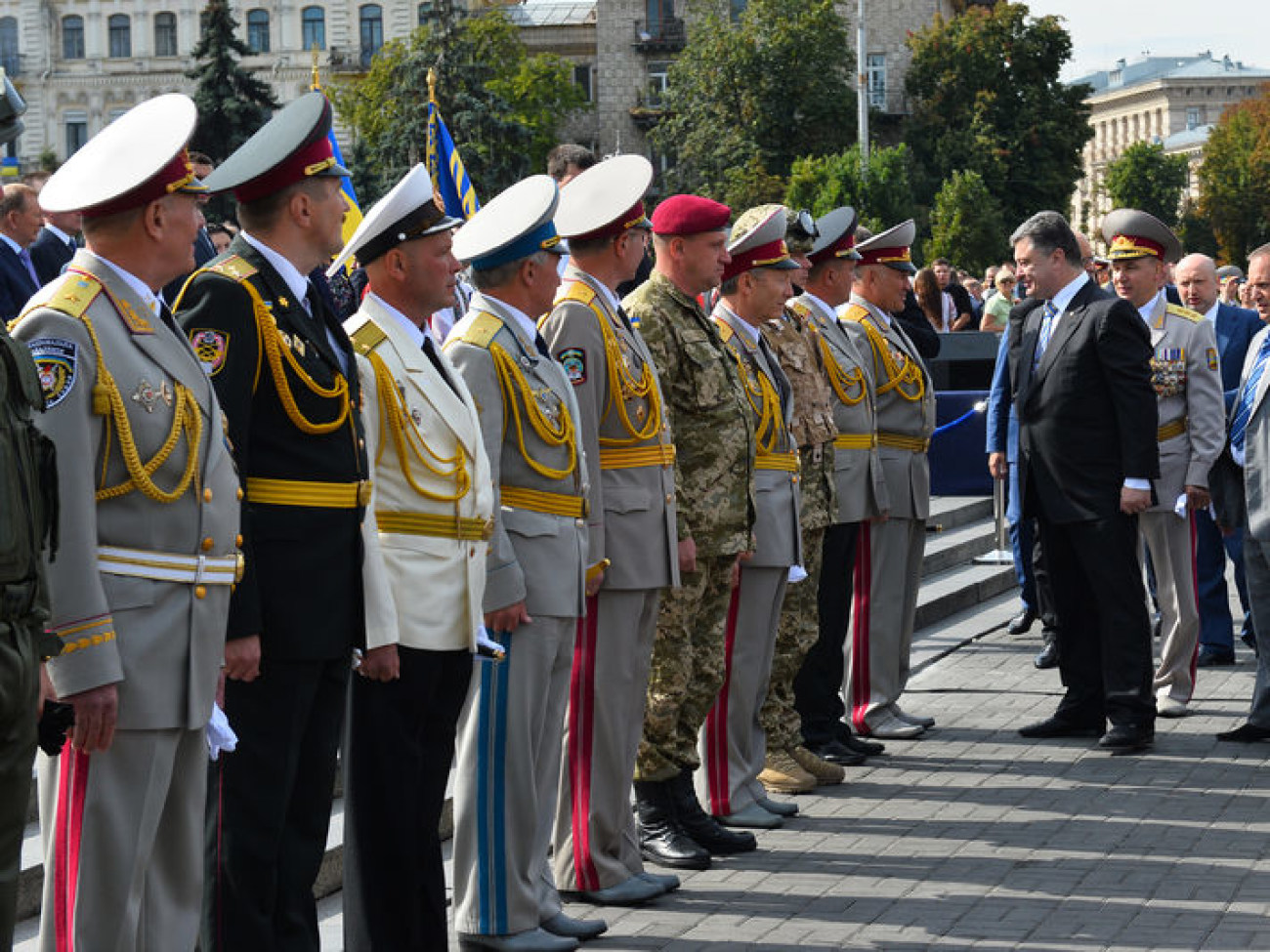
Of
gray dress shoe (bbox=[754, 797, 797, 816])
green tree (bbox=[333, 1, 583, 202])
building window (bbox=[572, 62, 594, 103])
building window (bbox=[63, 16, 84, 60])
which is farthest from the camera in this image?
building window (bbox=[63, 16, 84, 60])

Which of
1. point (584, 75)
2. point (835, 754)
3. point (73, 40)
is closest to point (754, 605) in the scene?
point (835, 754)

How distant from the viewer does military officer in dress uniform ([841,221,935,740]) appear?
31.0 ft

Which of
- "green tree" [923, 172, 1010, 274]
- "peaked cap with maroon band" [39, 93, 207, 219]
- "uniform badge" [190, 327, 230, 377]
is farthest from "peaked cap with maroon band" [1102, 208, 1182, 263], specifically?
"green tree" [923, 172, 1010, 274]

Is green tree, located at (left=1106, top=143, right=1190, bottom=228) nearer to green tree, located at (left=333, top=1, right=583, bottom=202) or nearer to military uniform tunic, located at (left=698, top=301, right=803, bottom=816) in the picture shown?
green tree, located at (left=333, top=1, right=583, bottom=202)

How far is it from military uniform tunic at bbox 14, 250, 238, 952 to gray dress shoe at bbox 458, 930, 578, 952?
157 cm

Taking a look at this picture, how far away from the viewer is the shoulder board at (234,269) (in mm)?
4828

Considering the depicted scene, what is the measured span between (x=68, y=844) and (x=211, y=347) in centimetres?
118

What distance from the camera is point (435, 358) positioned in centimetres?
554

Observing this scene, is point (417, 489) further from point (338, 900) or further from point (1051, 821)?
point (1051, 821)

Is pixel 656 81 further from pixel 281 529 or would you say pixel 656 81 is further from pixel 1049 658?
pixel 281 529

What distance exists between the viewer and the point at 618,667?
661 cm

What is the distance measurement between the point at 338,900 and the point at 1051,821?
2814mm

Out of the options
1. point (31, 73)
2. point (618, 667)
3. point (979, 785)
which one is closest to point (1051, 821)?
point (979, 785)

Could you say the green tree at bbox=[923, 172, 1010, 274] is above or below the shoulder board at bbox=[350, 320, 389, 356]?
above
